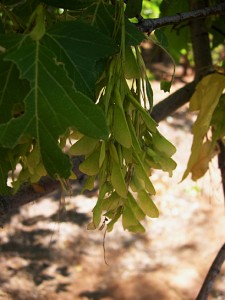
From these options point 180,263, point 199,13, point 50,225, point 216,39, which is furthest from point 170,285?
point 199,13

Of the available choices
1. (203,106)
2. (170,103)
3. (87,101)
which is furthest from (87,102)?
(170,103)

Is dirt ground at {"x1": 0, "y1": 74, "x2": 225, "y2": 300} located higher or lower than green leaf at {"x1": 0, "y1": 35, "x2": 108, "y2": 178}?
higher

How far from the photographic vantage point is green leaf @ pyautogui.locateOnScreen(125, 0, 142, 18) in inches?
28.6

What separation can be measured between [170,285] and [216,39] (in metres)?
1.41

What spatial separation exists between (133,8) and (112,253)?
2.09 metres

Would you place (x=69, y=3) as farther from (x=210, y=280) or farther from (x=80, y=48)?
(x=210, y=280)

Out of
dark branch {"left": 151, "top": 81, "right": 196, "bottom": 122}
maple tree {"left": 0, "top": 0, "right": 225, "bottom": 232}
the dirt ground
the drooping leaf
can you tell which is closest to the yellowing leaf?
maple tree {"left": 0, "top": 0, "right": 225, "bottom": 232}

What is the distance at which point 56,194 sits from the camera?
9.93ft

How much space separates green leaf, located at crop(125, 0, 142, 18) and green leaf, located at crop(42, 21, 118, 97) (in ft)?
0.35

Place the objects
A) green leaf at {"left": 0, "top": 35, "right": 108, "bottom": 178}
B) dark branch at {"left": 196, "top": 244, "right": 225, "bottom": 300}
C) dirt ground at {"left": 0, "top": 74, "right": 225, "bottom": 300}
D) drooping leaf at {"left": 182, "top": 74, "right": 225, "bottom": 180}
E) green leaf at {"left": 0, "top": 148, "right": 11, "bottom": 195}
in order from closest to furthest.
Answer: green leaf at {"left": 0, "top": 35, "right": 108, "bottom": 178} < green leaf at {"left": 0, "top": 148, "right": 11, "bottom": 195} < drooping leaf at {"left": 182, "top": 74, "right": 225, "bottom": 180} < dark branch at {"left": 196, "top": 244, "right": 225, "bottom": 300} < dirt ground at {"left": 0, "top": 74, "right": 225, "bottom": 300}

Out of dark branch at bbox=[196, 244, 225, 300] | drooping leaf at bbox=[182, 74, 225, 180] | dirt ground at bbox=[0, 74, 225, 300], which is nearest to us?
drooping leaf at bbox=[182, 74, 225, 180]

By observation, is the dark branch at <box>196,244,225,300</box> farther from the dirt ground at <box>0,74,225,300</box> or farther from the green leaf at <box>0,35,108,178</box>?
the dirt ground at <box>0,74,225,300</box>

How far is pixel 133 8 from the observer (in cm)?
73

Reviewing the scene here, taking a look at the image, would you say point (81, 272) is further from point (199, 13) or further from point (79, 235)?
point (199, 13)
